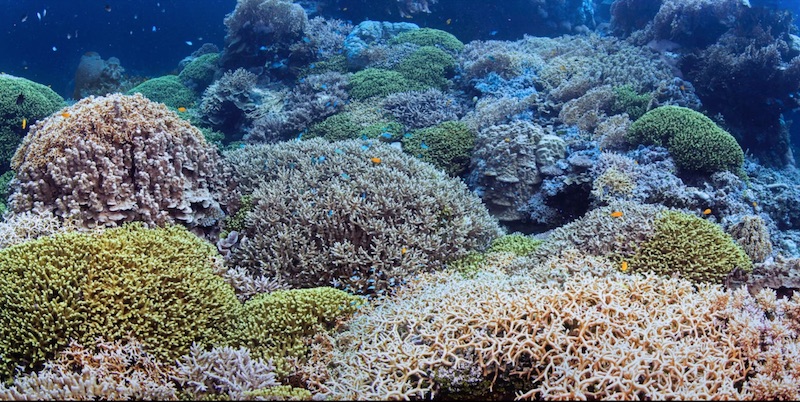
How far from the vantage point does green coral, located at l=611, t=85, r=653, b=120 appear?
9.78 meters

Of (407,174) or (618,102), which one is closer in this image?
(407,174)

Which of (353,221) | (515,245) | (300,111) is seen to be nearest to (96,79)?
(300,111)

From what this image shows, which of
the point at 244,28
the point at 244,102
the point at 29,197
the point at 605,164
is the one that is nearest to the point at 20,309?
the point at 29,197

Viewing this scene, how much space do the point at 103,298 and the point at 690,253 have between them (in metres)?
5.71

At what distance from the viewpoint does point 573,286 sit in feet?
11.2

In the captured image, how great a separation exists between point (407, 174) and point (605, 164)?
333cm

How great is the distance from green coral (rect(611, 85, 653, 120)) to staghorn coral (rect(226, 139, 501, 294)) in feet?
18.0

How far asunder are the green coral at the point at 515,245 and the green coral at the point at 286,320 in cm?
A: 253

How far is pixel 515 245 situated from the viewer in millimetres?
5996

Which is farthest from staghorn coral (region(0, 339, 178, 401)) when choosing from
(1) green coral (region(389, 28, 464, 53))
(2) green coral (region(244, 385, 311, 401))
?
(1) green coral (region(389, 28, 464, 53))

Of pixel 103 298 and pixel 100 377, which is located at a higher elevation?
pixel 103 298

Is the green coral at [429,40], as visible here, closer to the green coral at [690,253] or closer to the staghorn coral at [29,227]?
the green coral at [690,253]

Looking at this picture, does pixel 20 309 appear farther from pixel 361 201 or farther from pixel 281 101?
pixel 281 101

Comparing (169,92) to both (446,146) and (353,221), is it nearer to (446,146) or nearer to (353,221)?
(446,146)
